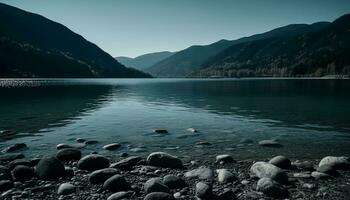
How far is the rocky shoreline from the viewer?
39.8 feet

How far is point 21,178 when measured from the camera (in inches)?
547

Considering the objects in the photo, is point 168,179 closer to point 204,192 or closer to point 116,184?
point 204,192

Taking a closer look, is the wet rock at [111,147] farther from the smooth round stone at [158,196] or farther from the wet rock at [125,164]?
the smooth round stone at [158,196]

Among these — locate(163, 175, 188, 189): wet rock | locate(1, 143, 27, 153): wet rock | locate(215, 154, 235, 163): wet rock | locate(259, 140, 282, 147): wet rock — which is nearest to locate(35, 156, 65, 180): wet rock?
locate(163, 175, 188, 189): wet rock

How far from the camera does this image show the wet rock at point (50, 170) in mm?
A: 14094

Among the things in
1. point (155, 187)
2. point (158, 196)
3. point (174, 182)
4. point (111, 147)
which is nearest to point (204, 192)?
point (174, 182)

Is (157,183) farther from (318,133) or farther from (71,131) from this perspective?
(318,133)

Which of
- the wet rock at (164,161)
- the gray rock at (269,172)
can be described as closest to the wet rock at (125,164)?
the wet rock at (164,161)

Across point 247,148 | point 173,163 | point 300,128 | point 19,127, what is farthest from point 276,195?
point 19,127

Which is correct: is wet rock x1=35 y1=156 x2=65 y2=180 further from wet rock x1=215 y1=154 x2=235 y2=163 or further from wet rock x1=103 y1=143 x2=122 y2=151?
wet rock x1=215 y1=154 x2=235 y2=163

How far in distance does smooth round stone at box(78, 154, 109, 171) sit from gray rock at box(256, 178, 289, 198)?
29.0ft

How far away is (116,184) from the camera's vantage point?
12.8 m

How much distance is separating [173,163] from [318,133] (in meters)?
17.3

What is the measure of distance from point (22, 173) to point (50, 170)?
54.6 inches
